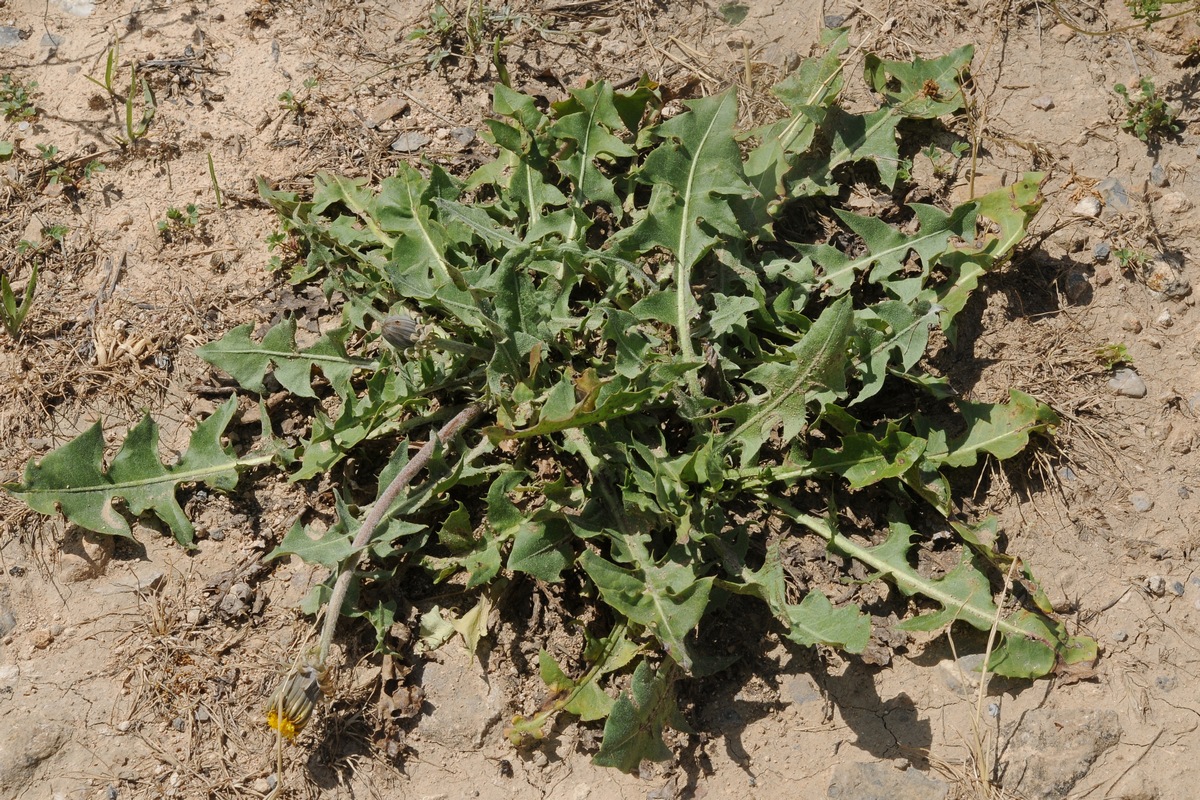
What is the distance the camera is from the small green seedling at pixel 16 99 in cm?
393

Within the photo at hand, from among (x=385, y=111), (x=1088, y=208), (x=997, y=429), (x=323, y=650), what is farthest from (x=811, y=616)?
(x=385, y=111)

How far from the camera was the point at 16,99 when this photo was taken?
3953mm

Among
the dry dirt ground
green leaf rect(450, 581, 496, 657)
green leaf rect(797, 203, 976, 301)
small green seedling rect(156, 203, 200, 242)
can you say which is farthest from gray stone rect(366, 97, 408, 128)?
green leaf rect(450, 581, 496, 657)

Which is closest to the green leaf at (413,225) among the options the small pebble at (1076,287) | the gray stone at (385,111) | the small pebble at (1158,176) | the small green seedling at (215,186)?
the gray stone at (385,111)

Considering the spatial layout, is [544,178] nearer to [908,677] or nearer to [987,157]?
[987,157]

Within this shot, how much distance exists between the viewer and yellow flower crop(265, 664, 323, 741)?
8.76 ft

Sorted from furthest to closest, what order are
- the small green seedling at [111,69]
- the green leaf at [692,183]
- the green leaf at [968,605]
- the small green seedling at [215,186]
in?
the small green seedling at [111,69]
the small green seedling at [215,186]
the green leaf at [692,183]
the green leaf at [968,605]

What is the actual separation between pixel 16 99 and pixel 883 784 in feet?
14.4

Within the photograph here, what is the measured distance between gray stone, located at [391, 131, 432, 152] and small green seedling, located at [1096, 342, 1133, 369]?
2821 millimetres

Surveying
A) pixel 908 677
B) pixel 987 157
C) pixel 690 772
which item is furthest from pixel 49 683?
pixel 987 157

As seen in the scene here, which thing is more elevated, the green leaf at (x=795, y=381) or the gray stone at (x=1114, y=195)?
the gray stone at (x=1114, y=195)

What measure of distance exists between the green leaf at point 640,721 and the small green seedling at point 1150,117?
285cm

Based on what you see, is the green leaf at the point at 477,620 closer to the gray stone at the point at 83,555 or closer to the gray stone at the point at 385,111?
the gray stone at the point at 83,555

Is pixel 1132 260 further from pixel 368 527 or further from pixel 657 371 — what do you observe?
pixel 368 527
